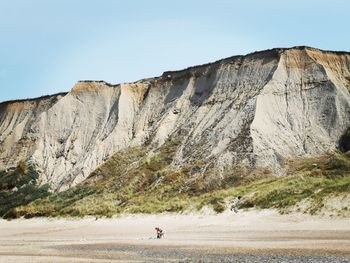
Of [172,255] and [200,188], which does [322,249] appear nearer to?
[172,255]

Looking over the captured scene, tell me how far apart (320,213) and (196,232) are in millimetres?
6338

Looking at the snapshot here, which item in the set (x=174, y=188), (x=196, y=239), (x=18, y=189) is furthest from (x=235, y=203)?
(x=18, y=189)

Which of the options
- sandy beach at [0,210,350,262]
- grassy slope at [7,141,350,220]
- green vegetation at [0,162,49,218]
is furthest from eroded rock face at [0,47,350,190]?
sandy beach at [0,210,350,262]

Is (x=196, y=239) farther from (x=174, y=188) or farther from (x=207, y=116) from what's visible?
(x=207, y=116)

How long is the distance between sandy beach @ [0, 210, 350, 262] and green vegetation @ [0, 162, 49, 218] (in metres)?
11.2

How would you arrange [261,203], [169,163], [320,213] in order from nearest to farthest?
[320,213]
[261,203]
[169,163]

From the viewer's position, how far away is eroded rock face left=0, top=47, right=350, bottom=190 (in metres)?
44.3

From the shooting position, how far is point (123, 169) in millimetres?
48875

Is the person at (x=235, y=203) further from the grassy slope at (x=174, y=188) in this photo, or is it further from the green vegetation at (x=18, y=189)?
the green vegetation at (x=18, y=189)

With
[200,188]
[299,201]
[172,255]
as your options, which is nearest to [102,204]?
[200,188]

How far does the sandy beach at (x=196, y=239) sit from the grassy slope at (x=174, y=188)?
4.94 feet

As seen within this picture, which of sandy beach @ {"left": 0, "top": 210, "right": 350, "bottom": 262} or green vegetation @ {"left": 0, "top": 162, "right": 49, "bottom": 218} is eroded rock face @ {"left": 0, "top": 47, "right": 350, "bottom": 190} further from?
sandy beach @ {"left": 0, "top": 210, "right": 350, "bottom": 262}

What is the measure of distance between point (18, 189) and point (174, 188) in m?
19.6

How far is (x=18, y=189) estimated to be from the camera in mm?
52188
